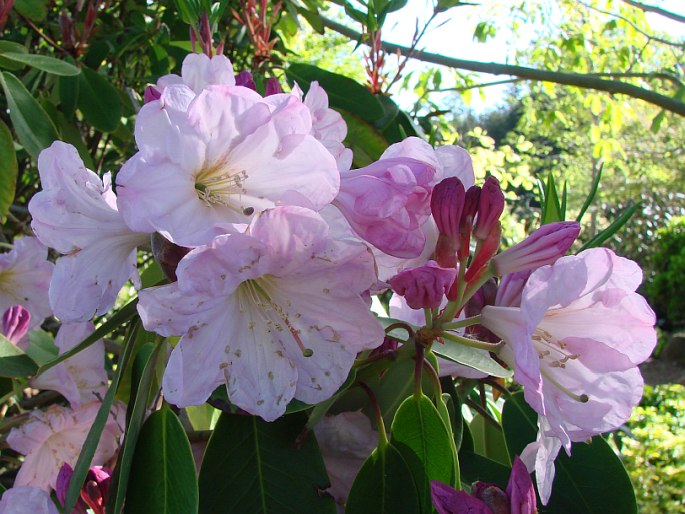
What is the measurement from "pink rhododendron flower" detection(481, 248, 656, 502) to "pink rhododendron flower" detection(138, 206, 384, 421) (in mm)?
105

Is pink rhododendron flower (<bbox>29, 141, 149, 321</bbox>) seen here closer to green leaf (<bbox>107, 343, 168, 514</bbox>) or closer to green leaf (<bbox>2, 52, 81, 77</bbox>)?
green leaf (<bbox>107, 343, 168, 514</bbox>)

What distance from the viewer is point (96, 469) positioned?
0.64 meters

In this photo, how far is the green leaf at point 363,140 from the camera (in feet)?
3.39

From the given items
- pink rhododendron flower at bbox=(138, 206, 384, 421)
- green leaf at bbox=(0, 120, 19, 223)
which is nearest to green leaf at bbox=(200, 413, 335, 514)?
pink rhododendron flower at bbox=(138, 206, 384, 421)

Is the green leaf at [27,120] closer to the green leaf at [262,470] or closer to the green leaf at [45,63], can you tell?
the green leaf at [45,63]

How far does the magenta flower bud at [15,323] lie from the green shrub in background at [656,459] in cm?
324

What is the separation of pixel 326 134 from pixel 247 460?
0.29 m

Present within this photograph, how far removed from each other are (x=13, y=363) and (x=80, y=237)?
24cm

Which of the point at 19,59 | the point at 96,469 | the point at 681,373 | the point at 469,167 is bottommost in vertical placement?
the point at 681,373

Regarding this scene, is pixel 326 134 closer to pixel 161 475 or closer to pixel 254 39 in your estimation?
pixel 161 475

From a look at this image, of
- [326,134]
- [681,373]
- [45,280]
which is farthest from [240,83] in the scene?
[681,373]

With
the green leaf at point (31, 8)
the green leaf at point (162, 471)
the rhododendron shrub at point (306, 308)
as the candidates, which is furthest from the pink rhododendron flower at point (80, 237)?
the green leaf at point (31, 8)

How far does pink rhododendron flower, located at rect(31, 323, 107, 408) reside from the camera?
2.77ft

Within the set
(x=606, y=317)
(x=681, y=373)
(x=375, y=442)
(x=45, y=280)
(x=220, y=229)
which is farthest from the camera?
(x=681, y=373)
